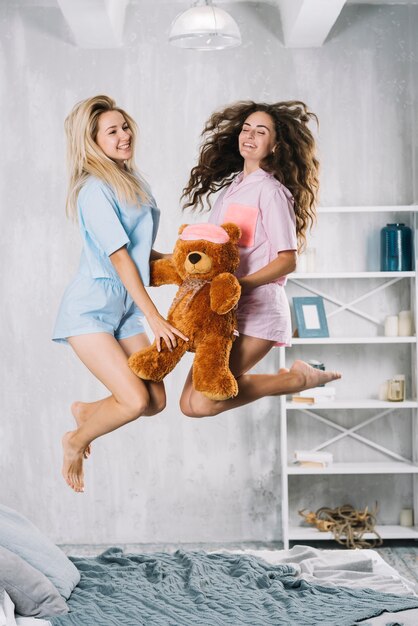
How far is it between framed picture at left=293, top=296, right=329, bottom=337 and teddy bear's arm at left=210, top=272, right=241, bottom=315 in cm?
272

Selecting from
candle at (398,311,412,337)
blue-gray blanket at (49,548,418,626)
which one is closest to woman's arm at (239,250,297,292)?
blue-gray blanket at (49,548,418,626)

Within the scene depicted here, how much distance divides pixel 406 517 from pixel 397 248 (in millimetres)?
1670

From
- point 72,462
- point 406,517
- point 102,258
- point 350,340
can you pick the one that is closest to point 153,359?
point 102,258

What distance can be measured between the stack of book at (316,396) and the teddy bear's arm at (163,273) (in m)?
2.57

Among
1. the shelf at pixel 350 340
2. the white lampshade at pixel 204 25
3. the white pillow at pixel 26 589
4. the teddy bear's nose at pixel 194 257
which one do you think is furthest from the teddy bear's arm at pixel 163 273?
the shelf at pixel 350 340

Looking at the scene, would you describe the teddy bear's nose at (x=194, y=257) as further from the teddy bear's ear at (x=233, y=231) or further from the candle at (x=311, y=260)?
the candle at (x=311, y=260)

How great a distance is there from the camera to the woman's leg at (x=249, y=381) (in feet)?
9.31

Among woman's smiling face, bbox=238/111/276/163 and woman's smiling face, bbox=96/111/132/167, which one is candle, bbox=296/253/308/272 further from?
woman's smiling face, bbox=96/111/132/167

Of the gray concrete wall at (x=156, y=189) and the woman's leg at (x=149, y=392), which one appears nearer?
the woman's leg at (x=149, y=392)

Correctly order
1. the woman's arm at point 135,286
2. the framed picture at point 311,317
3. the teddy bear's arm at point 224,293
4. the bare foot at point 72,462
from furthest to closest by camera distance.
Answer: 1. the framed picture at point 311,317
2. the bare foot at point 72,462
3. the woman's arm at point 135,286
4. the teddy bear's arm at point 224,293

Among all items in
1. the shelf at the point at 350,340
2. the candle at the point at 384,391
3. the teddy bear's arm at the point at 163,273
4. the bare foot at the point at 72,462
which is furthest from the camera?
the candle at the point at 384,391

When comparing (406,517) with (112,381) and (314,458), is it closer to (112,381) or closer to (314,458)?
(314,458)

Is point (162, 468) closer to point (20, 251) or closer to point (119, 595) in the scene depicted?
point (20, 251)

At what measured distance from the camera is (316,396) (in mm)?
5172
